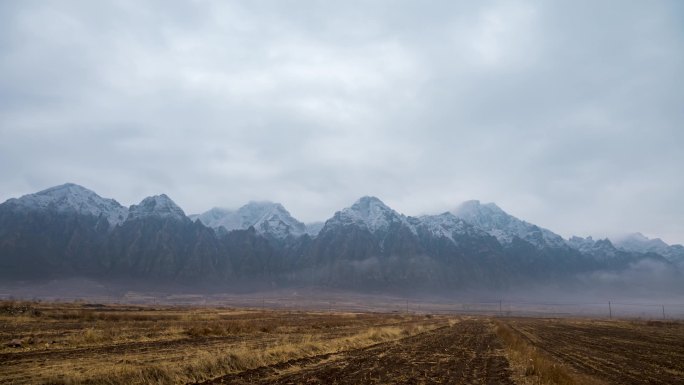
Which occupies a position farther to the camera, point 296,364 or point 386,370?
point 296,364

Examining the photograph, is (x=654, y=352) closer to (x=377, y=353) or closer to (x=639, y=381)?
(x=639, y=381)

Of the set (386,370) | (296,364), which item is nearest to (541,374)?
(386,370)

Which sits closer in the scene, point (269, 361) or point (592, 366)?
point (269, 361)

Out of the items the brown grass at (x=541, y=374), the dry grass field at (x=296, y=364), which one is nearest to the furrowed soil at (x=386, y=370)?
the dry grass field at (x=296, y=364)

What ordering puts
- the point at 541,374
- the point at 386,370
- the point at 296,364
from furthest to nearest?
the point at 296,364 < the point at 386,370 < the point at 541,374

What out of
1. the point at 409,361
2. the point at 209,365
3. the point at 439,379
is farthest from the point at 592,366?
the point at 209,365

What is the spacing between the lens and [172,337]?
40.1 meters

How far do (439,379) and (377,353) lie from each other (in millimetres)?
11863

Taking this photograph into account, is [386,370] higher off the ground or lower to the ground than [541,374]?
lower

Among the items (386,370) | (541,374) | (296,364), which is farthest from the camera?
(296,364)

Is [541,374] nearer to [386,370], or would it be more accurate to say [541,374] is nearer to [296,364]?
[386,370]

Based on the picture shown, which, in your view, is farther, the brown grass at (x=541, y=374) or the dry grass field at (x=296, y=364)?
the brown grass at (x=541, y=374)

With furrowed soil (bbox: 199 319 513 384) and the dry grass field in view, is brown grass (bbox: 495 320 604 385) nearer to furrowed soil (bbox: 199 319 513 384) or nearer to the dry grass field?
the dry grass field

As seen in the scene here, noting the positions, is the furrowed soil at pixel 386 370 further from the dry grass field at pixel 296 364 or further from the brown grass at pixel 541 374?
the brown grass at pixel 541 374
